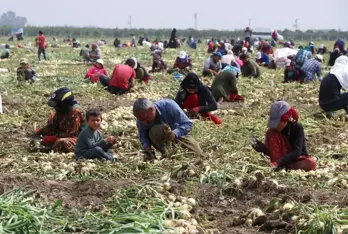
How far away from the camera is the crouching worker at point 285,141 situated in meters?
5.57

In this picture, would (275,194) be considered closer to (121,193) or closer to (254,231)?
(254,231)

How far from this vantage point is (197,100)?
342 inches

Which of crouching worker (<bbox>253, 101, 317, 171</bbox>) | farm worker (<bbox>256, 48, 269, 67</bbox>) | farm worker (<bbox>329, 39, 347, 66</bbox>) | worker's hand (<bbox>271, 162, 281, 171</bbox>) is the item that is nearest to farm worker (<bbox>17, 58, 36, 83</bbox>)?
crouching worker (<bbox>253, 101, 317, 171</bbox>)

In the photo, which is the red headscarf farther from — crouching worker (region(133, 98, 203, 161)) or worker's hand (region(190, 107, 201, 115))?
worker's hand (region(190, 107, 201, 115))

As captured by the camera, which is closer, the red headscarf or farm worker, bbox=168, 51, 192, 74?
the red headscarf

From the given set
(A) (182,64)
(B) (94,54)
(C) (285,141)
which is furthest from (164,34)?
(C) (285,141)

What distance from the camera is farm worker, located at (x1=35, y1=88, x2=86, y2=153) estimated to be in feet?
23.4

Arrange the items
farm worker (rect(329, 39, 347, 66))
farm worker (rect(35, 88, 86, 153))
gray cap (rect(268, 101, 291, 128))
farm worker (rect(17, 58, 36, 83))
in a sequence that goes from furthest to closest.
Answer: farm worker (rect(329, 39, 347, 66)) → farm worker (rect(17, 58, 36, 83)) → farm worker (rect(35, 88, 86, 153)) → gray cap (rect(268, 101, 291, 128))

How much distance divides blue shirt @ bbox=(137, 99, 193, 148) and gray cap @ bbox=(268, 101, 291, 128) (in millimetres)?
1071

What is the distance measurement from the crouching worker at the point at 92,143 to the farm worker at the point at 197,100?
2261mm

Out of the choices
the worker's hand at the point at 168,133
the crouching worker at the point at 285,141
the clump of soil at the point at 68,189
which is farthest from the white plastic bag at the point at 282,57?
the clump of soil at the point at 68,189

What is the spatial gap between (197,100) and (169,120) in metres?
2.39

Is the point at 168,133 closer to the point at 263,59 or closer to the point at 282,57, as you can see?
the point at 282,57

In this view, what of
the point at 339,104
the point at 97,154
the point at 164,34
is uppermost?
the point at 339,104
